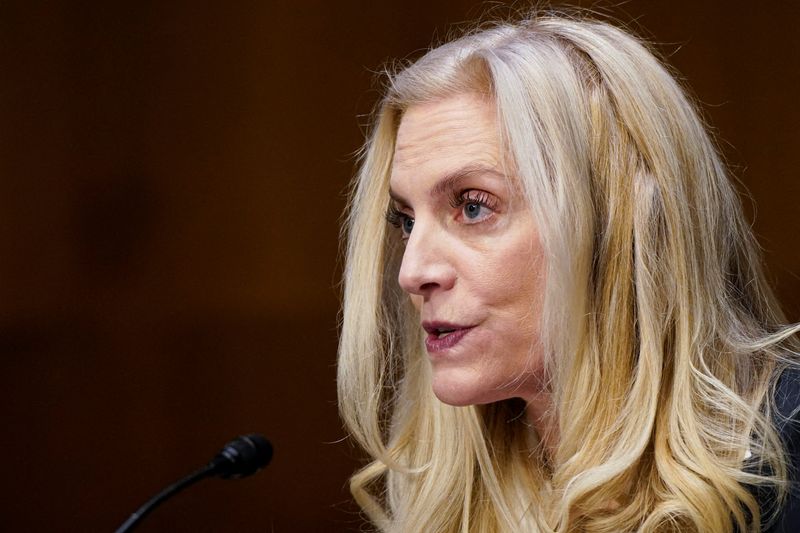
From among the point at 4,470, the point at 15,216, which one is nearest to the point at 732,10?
the point at 15,216

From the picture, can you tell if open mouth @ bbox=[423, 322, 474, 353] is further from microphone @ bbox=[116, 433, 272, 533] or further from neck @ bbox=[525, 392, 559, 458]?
microphone @ bbox=[116, 433, 272, 533]

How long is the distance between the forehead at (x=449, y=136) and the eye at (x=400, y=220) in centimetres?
9

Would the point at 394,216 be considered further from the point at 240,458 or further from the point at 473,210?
the point at 240,458

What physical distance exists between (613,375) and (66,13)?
1.81 metres

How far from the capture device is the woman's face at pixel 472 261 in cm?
147

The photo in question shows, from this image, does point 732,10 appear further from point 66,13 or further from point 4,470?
point 4,470

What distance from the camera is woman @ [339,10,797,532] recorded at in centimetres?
143

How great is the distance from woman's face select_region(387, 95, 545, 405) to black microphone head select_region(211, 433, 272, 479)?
325mm

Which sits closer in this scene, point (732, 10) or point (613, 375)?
point (613, 375)

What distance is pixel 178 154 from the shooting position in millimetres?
2750

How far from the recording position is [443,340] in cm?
151

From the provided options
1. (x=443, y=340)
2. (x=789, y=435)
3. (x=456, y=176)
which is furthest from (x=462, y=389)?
(x=789, y=435)

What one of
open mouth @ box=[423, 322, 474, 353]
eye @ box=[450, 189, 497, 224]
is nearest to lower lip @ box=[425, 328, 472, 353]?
open mouth @ box=[423, 322, 474, 353]

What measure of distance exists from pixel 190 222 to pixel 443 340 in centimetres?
139
